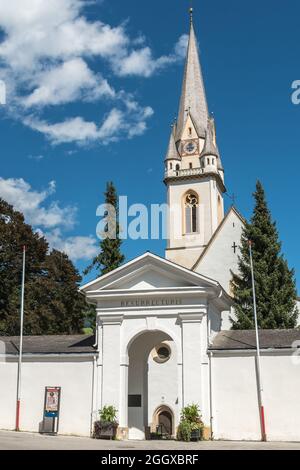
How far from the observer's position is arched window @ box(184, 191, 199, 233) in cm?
5884

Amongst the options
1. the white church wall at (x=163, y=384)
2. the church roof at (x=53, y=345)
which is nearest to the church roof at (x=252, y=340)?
the church roof at (x=53, y=345)

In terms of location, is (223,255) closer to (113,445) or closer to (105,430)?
(105,430)

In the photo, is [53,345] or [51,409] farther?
[53,345]

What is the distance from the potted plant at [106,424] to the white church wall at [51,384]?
2.86 feet

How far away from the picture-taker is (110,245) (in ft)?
147

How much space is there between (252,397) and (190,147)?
42.3m

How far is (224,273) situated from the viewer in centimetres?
4441

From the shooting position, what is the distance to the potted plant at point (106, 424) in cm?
2403

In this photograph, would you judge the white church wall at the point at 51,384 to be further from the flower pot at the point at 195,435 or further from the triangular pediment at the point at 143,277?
the flower pot at the point at 195,435

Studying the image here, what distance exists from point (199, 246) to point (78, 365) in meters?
32.7

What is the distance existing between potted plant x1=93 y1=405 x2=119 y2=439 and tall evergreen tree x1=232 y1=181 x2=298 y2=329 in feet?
46.3

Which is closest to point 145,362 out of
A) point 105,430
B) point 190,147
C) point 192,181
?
point 105,430

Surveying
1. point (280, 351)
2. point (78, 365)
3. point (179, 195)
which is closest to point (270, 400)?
point (280, 351)
